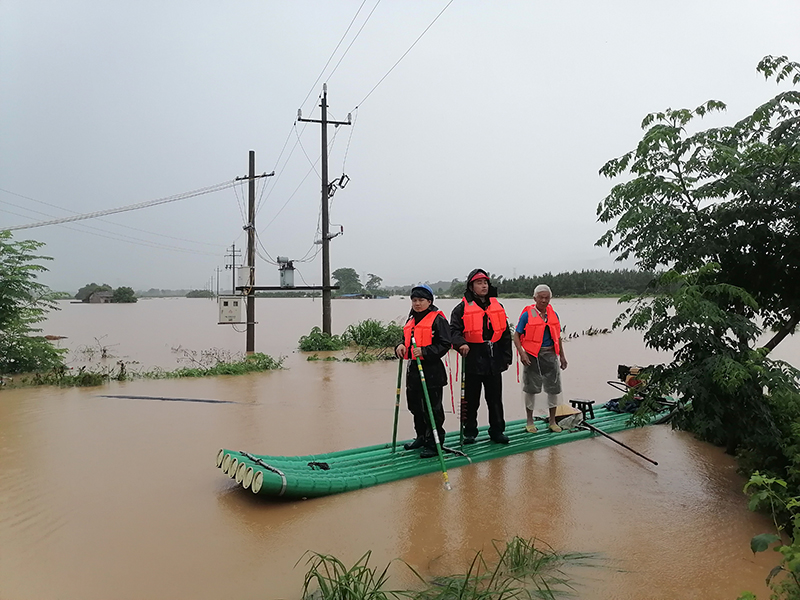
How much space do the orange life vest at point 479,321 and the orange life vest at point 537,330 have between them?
1.55 feet

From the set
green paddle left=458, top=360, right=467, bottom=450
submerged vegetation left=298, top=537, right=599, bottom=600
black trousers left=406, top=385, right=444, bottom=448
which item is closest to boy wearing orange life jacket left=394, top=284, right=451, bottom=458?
black trousers left=406, top=385, right=444, bottom=448

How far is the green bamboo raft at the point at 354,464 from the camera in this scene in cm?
437

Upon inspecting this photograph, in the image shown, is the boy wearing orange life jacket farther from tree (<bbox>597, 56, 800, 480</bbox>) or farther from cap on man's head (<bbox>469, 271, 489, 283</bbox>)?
tree (<bbox>597, 56, 800, 480</bbox>)

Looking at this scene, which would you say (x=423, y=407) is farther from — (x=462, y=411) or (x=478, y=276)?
(x=478, y=276)

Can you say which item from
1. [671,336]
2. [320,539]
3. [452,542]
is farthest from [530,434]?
[320,539]

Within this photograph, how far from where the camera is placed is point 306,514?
4.21m

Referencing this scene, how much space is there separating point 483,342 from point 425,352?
75 centimetres

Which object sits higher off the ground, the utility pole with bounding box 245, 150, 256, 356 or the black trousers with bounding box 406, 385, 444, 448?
the utility pole with bounding box 245, 150, 256, 356

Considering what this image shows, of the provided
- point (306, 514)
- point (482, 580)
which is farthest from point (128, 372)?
point (482, 580)

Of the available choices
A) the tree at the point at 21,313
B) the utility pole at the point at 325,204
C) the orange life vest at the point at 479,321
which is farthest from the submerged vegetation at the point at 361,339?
the orange life vest at the point at 479,321

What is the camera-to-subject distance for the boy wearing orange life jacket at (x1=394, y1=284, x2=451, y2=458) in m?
5.36

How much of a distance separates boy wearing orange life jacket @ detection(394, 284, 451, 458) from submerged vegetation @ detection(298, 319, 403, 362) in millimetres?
10105

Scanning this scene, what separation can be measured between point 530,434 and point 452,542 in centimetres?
280

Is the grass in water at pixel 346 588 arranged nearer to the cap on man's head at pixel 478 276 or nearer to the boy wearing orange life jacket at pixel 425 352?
the boy wearing orange life jacket at pixel 425 352
